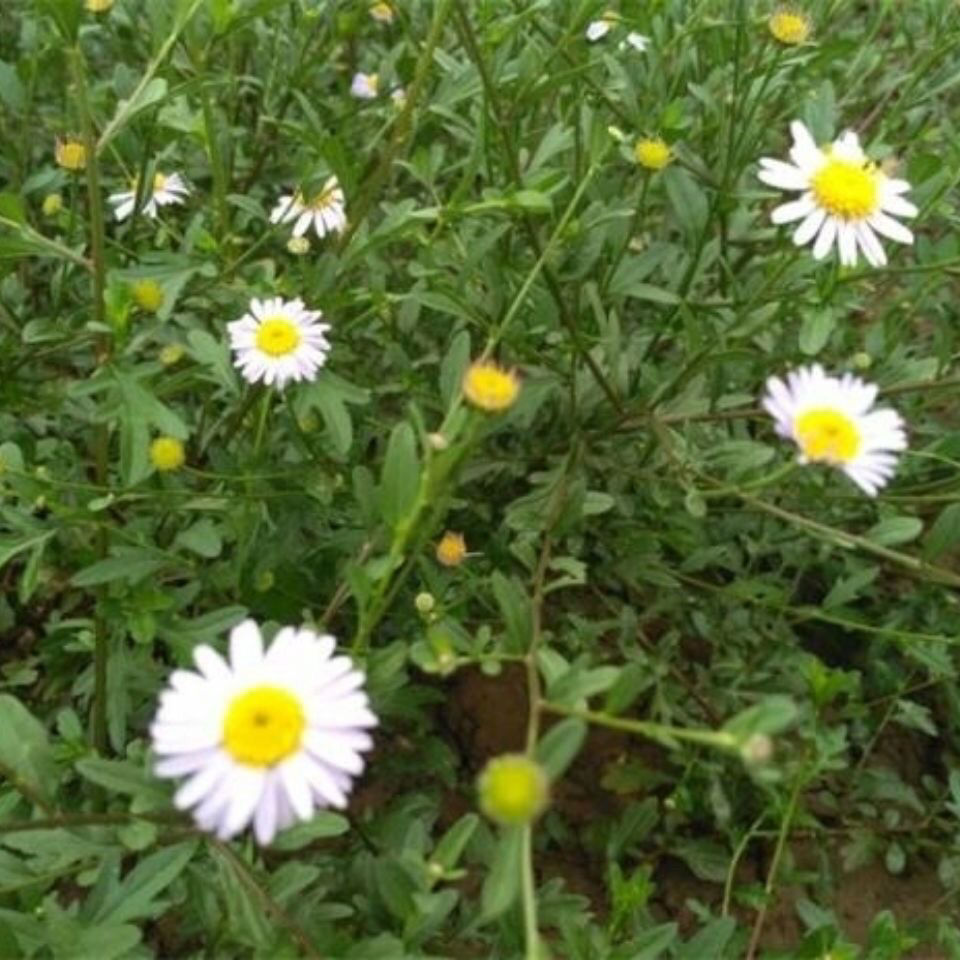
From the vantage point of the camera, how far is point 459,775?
2230 mm

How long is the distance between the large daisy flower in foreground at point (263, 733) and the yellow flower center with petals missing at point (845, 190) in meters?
0.86

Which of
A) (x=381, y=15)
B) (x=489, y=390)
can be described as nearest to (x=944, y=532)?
(x=489, y=390)

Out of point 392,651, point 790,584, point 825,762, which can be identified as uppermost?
point 790,584

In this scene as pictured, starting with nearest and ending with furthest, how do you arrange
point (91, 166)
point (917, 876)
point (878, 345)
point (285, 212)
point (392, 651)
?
point (392, 651)
point (91, 166)
point (285, 212)
point (878, 345)
point (917, 876)

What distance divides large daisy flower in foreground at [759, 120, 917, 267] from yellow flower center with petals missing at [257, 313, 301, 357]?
0.59 meters

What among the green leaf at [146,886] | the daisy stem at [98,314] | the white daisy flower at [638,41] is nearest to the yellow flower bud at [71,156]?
the daisy stem at [98,314]

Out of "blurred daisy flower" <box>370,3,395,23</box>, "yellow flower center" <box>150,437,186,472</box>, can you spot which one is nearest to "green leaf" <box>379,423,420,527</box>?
"yellow flower center" <box>150,437,186,472</box>

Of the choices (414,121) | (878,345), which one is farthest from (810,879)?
(414,121)

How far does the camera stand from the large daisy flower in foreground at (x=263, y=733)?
1072 mm

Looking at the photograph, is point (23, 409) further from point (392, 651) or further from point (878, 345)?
point (878, 345)

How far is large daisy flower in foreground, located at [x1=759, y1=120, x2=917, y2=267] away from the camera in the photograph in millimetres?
1640

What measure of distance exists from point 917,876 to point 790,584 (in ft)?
1.68

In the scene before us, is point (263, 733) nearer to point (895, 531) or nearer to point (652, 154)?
point (895, 531)

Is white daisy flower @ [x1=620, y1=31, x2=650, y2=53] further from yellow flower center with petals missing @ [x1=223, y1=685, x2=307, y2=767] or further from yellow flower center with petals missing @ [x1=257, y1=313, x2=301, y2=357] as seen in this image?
yellow flower center with petals missing @ [x1=223, y1=685, x2=307, y2=767]
